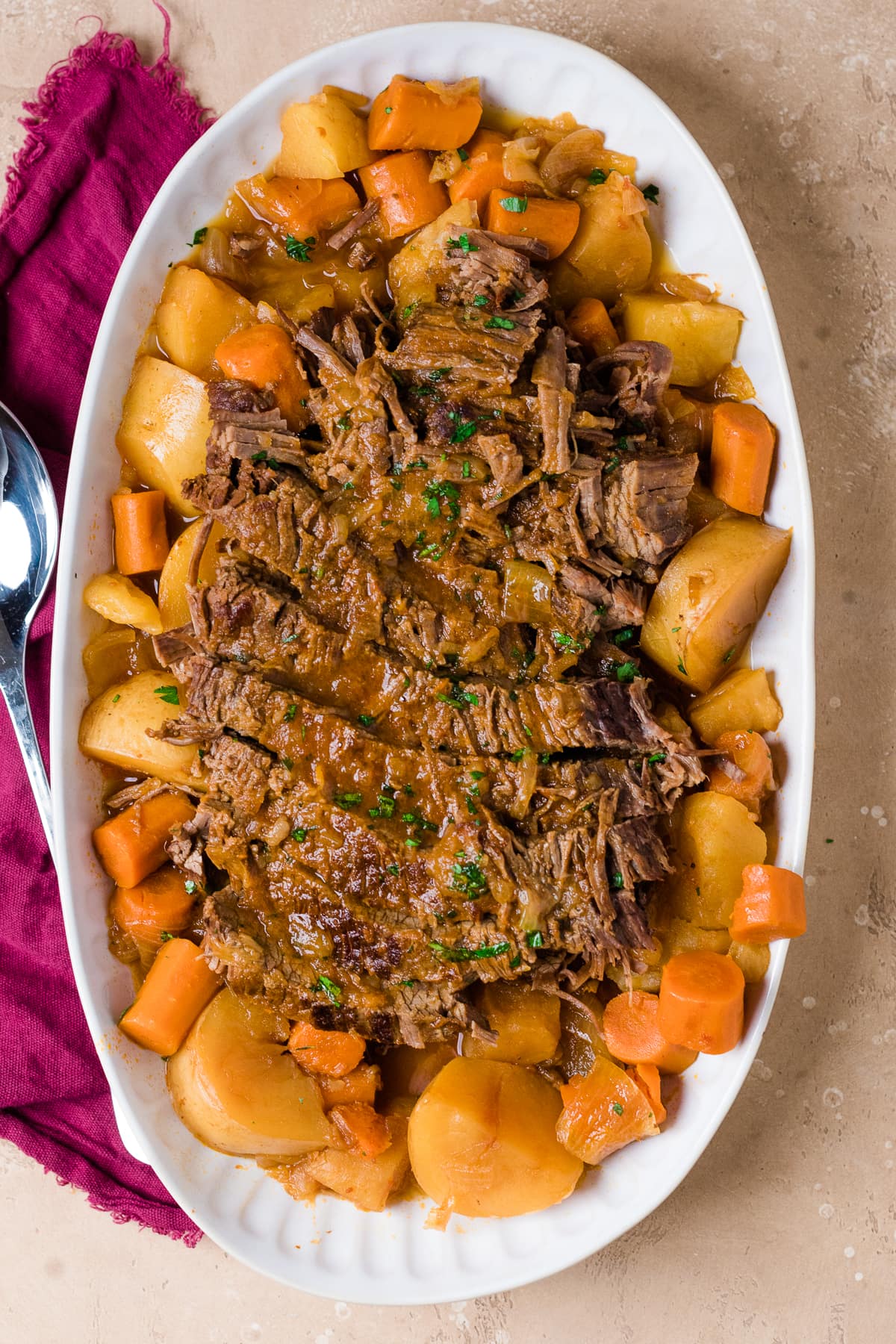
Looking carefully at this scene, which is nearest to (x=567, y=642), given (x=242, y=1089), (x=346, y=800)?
(x=346, y=800)

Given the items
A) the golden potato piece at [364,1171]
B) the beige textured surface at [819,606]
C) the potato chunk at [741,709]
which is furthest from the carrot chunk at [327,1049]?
the potato chunk at [741,709]

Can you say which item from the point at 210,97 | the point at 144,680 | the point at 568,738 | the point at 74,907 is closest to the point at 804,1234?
the point at 568,738

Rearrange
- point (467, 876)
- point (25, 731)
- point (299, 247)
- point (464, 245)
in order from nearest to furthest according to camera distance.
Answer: point (467, 876)
point (464, 245)
point (299, 247)
point (25, 731)

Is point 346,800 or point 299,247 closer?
point 346,800

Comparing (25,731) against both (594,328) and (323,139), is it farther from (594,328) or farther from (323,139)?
(594,328)

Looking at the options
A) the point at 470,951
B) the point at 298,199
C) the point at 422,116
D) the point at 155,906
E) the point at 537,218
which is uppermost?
the point at 422,116

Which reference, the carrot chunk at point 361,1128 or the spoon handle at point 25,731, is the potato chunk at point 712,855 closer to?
the carrot chunk at point 361,1128

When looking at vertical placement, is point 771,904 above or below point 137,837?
above

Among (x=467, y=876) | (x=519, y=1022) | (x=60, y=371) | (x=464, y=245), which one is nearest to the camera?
(x=467, y=876)
